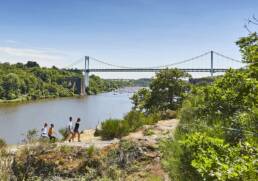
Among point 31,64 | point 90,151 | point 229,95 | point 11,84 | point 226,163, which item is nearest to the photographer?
point 226,163

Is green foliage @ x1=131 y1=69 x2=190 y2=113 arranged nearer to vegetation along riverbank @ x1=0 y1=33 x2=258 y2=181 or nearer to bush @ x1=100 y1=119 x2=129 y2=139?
vegetation along riverbank @ x1=0 y1=33 x2=258 y2=181

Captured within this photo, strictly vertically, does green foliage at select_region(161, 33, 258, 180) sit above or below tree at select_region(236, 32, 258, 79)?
below

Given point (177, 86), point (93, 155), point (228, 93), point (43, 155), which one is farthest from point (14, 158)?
point (177, 86)

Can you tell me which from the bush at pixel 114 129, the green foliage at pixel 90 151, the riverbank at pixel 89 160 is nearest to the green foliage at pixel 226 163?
the riverbank at pixel 89 160

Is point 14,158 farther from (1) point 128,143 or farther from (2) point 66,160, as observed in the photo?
(1) point 128,143

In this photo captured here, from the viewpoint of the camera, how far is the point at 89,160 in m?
8.92

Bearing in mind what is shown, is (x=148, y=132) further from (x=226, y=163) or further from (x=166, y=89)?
(x=166, y=89)

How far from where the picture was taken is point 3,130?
2773cm

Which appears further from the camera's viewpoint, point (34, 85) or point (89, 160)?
point (34, 85)

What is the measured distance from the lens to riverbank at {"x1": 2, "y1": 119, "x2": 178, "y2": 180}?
8266 mm

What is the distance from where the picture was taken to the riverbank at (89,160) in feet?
27.1

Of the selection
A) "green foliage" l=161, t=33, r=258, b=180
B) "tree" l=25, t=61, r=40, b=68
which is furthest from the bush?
"tree" l=25, t=61, r=40, b=68

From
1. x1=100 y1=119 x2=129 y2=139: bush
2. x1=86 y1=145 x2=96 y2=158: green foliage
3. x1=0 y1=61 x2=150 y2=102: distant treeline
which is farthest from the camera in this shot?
x1=0 y1=61 x2=150 y2=102: distant treeline

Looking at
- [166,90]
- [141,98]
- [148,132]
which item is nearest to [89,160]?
[148,132]
